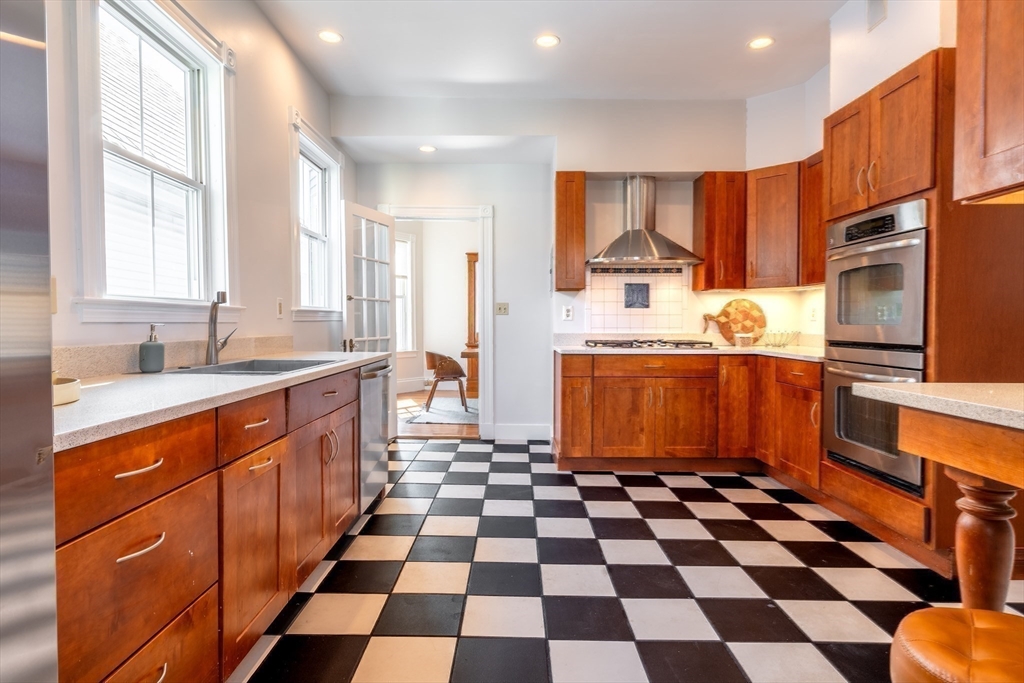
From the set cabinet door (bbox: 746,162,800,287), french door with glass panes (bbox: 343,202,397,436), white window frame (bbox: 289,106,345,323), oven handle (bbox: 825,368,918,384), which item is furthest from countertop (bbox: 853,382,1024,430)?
french door with glass panes (bbox: 343,202,397,436)

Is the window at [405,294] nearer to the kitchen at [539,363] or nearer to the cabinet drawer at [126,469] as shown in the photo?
the kitchen at [539,363]

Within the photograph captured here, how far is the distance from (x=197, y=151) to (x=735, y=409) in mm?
3480

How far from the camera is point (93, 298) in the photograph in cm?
153

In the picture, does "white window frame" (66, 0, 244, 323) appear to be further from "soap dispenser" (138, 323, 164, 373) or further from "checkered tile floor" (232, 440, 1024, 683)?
"checkered tile floor" (232, 440, 1024, 683)

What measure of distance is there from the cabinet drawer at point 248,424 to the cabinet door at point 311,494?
0.46 feet

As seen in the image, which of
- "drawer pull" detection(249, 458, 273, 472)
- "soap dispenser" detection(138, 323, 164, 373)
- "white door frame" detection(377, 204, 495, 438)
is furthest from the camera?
"white door frame" detection(377, 204, 495, 438)

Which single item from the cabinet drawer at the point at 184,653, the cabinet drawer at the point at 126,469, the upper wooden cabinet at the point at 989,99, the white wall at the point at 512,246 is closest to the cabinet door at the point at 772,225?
the white wall at the point at 512,246

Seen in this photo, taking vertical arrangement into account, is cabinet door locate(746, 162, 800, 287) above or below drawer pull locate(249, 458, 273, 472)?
above

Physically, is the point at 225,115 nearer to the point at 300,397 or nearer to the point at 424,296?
the point at 300,397

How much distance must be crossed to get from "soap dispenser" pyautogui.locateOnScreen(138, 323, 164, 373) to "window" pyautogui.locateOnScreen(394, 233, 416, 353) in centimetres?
491

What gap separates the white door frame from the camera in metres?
4.21

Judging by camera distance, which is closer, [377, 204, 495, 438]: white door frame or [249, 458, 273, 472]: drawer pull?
[249, 458, 273, 472]: drawer pull

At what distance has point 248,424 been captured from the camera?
4.45 ft

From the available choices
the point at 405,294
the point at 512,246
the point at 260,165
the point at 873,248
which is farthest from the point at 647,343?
the point at 405,294
